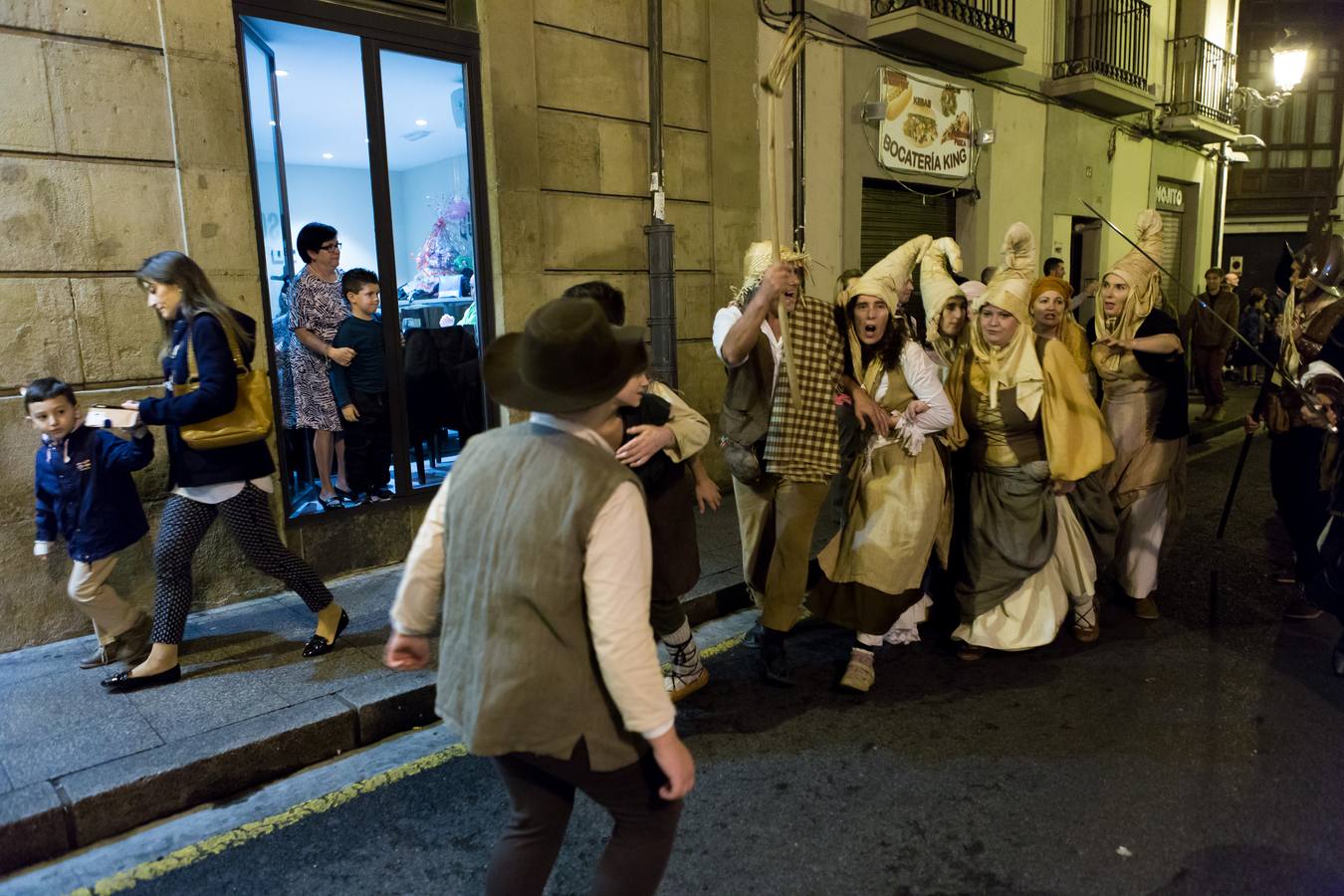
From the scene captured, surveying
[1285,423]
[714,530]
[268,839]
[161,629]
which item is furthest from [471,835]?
[1285,423]

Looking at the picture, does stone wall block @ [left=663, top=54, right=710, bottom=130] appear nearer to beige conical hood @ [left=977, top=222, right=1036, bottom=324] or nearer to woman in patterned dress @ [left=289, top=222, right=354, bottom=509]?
woman in patterned dress @ [left=289, top=222, right=354, bottom=509]

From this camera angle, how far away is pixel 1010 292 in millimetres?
4285

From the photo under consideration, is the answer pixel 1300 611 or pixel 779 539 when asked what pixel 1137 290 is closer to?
pixel 1300 611

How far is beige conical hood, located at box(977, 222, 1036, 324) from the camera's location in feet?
14.0

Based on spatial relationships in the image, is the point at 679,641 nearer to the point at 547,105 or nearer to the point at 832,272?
the point at 547,105

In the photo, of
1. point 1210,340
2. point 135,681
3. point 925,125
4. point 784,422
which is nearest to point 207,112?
point 135,681

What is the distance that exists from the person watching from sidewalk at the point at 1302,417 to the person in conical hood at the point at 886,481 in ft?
6.65

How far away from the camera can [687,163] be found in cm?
752

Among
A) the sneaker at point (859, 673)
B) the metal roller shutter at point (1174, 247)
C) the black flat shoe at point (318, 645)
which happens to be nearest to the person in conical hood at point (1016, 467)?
the sneaker at point (859, 673)

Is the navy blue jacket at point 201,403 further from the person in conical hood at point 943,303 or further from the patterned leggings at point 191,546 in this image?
the person in conical hood at point 943,303

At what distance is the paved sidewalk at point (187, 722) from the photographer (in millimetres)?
3184

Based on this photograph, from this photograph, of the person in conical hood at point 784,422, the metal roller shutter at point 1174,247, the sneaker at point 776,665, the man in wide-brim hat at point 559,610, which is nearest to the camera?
the man in wide-brim hat at point 559,610

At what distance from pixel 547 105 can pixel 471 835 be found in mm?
5126

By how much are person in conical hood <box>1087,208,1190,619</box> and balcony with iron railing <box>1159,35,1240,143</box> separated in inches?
490
